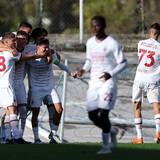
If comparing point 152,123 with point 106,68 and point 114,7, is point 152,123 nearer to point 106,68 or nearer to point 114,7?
point 106,68

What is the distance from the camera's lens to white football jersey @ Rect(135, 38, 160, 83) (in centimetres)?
1739

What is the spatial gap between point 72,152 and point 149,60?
3.57 meters

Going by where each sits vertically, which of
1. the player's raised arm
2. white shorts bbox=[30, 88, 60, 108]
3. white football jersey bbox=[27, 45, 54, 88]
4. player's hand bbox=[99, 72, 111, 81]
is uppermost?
the player's raised arm

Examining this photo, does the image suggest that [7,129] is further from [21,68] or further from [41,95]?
[21,68]

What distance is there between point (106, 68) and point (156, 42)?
127 inches

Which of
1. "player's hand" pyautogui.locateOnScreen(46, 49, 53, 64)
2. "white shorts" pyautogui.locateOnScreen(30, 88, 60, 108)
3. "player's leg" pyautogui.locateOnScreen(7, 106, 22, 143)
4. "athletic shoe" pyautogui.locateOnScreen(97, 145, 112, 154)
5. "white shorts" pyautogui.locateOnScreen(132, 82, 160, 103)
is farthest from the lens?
"white shorts" pyautogui.locateOnScreen(132, 82, 160, 103)

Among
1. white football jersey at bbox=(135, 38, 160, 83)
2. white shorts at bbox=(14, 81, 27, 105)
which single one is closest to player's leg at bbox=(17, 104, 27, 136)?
white shorts at bbox=(14, 81, 27, 105)

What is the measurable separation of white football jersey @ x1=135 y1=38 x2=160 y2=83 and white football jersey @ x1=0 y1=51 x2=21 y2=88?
2.40 meters

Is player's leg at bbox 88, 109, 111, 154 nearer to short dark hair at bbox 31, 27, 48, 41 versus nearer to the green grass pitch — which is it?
the green grass pitch

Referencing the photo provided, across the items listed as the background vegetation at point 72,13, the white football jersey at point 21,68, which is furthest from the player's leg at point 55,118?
the background vegetation at point 72,13

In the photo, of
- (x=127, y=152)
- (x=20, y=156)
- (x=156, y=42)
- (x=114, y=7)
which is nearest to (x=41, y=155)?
(x=20, y=156)

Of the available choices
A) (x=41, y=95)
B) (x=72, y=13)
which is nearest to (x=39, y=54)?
(x=41, y=95)

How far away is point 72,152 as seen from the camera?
14.5 metres

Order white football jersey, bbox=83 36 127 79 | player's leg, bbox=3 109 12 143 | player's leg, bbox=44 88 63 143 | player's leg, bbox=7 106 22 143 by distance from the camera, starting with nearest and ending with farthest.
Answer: white football jersey, bbox=83 36 127 79 < player's leg, bbox=7 106 22 143 < player's leg, bbox=3 109 12 143 < player's leg, bbox=44 88 63 143
